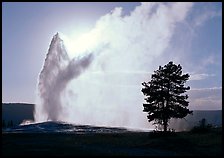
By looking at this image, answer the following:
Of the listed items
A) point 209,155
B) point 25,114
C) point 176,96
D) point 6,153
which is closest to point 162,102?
point 176,96

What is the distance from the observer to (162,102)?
45.9m

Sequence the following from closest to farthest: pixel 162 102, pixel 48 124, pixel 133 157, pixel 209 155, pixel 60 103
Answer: pixel 133 157 → pixel 209 155 → pixel 162 102 → pixel 48 124 → pixel 60 103

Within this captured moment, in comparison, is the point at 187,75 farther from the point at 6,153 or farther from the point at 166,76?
the point at 6,153

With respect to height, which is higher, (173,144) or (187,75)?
(187,75)

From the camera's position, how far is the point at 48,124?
2383 inches

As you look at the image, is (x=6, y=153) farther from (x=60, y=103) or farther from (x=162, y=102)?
(x=60, y=103)

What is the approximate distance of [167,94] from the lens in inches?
1791

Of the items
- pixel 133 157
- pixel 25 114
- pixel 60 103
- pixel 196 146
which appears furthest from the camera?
pixel 25 114

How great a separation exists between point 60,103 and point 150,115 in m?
41.2

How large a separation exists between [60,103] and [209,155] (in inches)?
2417

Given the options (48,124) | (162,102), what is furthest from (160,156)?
(48,124)

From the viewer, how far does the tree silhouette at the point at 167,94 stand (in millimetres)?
45719

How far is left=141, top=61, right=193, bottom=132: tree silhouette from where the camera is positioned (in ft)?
150

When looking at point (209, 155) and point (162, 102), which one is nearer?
point (209, 155)
